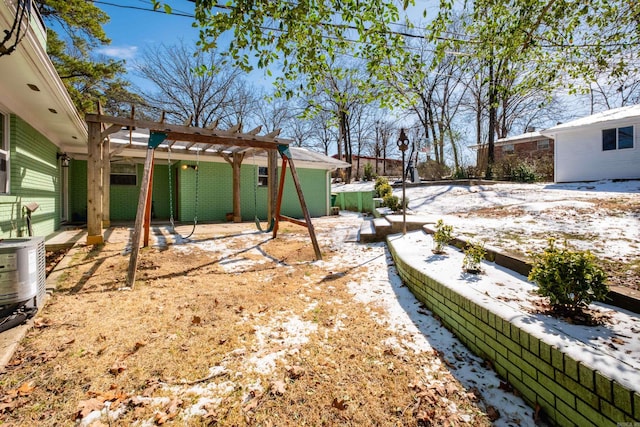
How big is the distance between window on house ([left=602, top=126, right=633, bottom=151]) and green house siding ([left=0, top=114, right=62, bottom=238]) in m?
18.5

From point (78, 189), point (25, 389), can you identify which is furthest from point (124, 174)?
point (25, 389)

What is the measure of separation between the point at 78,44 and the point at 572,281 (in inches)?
699

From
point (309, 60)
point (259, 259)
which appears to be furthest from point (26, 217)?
point (309, 60)

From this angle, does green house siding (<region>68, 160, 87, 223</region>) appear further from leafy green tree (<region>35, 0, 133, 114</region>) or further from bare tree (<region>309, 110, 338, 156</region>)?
bare tree (<region>309, 110, 338, 156</region>)

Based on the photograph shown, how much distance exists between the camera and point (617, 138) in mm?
11445

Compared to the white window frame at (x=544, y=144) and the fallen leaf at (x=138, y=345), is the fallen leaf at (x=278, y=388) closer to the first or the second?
the fallen leaf at (x=138, y=345)

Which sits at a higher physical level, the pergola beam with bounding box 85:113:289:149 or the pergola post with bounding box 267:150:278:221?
the pergola beam with bounding box 85:113:289:149

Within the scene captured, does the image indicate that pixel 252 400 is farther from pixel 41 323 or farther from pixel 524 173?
pixel 524 173

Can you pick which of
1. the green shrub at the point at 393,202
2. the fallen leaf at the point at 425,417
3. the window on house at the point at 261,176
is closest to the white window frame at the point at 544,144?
the green shrub at the point at 393,202

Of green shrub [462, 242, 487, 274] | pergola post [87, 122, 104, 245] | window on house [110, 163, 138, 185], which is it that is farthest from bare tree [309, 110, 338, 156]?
green shrub [462, 242, 487, 274]

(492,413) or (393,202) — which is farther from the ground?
(393,202)

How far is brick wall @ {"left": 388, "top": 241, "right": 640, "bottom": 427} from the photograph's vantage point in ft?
4.48

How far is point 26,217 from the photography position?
5289 mm

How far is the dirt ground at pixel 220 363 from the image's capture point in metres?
1.72
